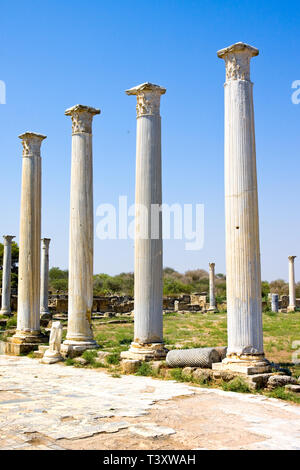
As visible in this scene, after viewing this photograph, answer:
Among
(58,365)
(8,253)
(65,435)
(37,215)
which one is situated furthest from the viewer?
(8,253)

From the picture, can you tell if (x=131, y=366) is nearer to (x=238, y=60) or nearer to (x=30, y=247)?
(x=30, y=247)

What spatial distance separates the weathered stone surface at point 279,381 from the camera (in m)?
9.75

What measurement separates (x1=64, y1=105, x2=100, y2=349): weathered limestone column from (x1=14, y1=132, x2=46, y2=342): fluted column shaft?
8.24 ft

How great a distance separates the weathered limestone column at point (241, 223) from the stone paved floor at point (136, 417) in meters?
1.22

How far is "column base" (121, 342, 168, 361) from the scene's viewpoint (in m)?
12.7

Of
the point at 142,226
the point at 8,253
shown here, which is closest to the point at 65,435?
the point at 142,226

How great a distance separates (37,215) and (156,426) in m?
12.0

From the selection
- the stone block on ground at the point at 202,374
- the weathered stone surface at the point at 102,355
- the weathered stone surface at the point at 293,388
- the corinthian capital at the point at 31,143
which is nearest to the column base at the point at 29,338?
the weathered stone surface at the point at 102,355

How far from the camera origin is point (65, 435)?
6.72 m

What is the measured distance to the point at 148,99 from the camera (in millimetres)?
13719

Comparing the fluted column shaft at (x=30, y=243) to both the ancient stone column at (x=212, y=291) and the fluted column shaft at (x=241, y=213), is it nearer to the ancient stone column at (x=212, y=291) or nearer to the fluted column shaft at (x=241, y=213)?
the fluted column shaft at (x=241, y=213)

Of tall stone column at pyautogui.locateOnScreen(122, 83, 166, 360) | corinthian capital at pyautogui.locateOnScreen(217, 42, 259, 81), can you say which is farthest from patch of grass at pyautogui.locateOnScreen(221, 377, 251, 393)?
corinthian capital at pyautogui.locateOnScreen(217, 42, 259, 81)

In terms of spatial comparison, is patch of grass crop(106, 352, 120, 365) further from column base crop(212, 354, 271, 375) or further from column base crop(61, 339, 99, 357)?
column base crop(212, 354, 271, 375)
